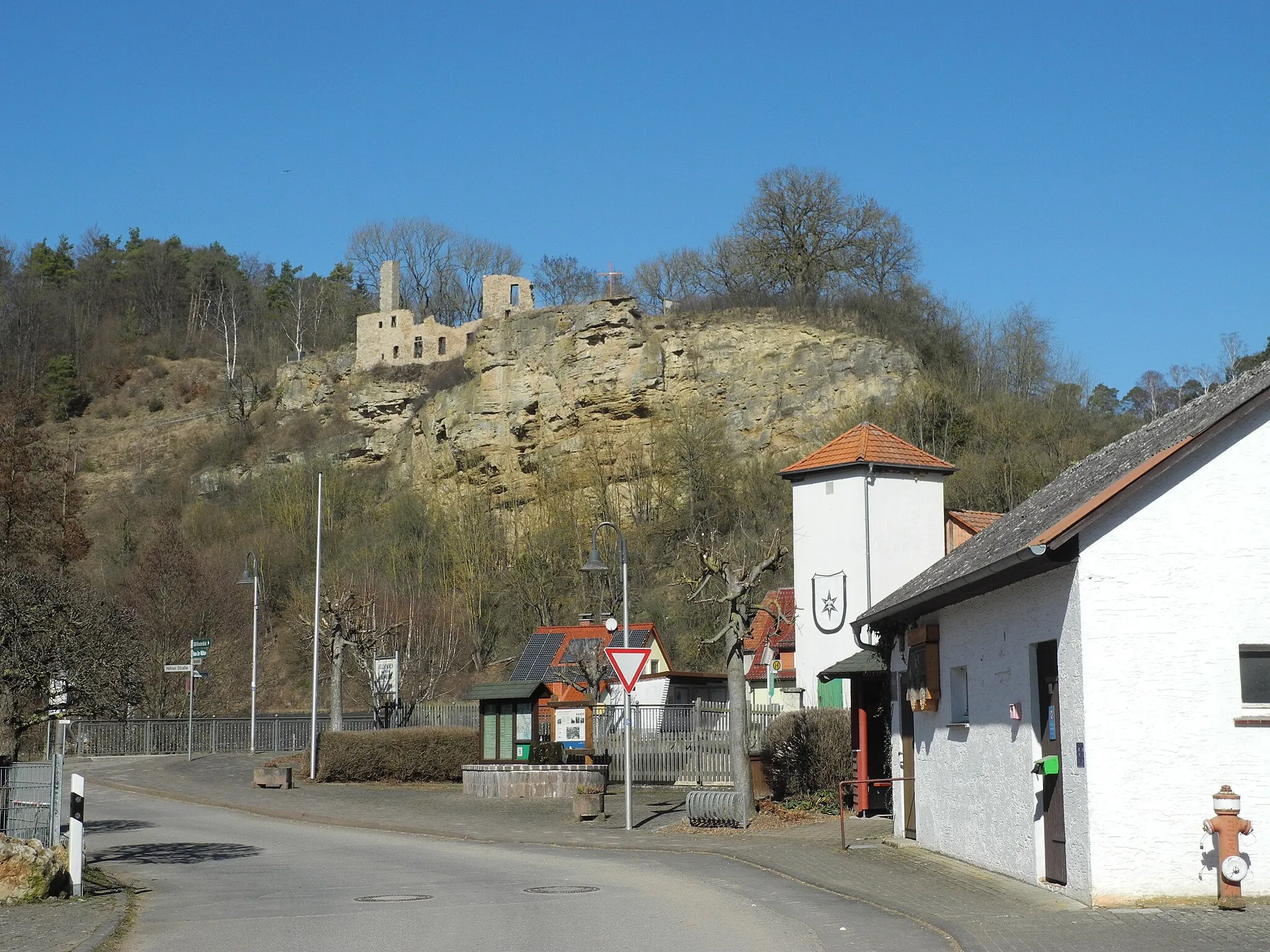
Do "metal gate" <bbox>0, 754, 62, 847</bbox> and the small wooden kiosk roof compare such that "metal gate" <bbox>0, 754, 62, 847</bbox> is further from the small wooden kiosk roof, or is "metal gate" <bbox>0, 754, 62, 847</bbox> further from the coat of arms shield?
the coat of arms shield

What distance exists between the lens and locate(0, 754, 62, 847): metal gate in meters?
14.8

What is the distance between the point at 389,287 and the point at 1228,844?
3939 inches

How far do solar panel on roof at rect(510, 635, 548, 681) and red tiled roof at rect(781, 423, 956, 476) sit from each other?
49.9 feet

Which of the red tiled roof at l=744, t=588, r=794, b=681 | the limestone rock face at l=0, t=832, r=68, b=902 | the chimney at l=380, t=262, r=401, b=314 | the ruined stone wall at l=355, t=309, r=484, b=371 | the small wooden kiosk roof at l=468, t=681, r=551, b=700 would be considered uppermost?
the chimney at l=380, t=262, r=401, b=314

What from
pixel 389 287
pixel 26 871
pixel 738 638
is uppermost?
pixel 389 287

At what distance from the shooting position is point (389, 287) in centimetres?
10719

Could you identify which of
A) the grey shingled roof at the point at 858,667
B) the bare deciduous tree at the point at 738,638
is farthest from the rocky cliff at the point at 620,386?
the bare deciduous tree at the point at 738,638

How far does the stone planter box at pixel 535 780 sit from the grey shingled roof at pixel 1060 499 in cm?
1159

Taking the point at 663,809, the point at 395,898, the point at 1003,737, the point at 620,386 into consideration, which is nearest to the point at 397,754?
the point at 663,809

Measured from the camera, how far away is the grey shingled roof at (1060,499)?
12.9 m

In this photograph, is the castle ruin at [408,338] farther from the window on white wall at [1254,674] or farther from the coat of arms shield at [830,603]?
the window on white wall at [1254,674]

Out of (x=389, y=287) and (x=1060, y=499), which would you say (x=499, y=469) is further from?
A: (x=1060, y=499)

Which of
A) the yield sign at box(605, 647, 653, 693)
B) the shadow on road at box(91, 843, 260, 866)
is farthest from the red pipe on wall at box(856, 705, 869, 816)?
the shadow on road at box(91, 843, 260, 866)

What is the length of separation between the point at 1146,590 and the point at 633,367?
7042cm
